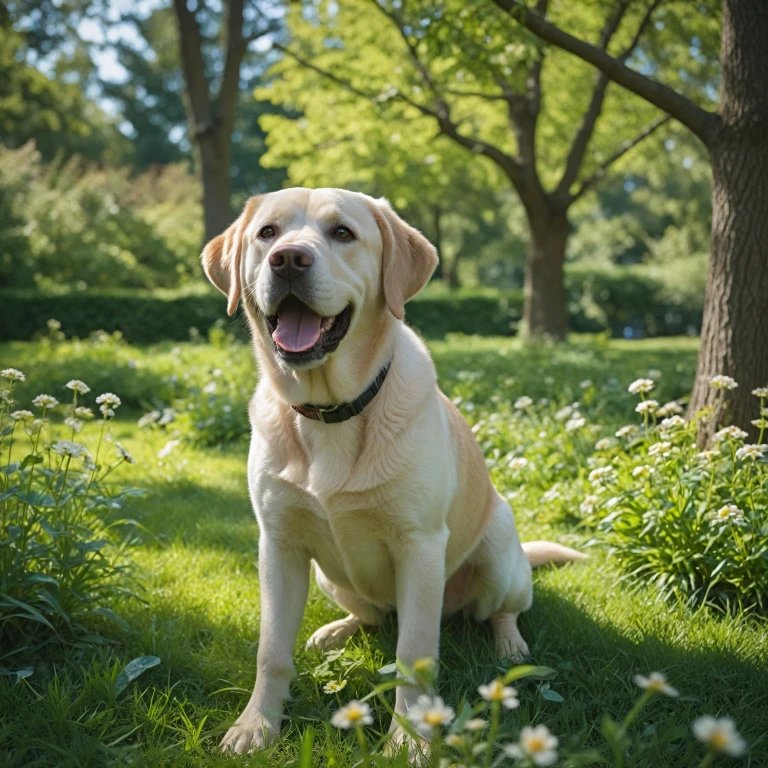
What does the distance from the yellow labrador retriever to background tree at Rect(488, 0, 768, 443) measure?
2189 millimetres

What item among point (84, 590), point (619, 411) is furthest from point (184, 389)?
point (84, 590)

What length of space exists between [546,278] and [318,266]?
35.2 ft

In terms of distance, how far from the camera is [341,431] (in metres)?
2.51

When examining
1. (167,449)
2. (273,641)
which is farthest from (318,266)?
(167,449)

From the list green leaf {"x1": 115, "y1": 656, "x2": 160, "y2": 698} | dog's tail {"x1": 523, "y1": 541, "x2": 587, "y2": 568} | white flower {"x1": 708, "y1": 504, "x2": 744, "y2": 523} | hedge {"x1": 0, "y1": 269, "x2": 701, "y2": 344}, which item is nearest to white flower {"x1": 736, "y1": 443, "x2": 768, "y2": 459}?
white flower {"x1": 708, "y1": 504, "x2": 744, "y2": 523}

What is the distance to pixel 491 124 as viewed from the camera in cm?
1391

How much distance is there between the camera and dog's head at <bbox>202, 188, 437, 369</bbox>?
2376 mm

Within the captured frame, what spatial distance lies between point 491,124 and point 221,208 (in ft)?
18.7

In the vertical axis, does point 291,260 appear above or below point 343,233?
below

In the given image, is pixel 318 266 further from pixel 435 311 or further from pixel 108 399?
pixel 435 311

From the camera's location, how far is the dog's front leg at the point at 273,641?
7.55 ft

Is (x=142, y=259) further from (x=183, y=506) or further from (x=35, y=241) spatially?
(x=183, y=506)

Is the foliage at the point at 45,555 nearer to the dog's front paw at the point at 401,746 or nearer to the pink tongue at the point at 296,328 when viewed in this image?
the pink tongue at the point at 296,328

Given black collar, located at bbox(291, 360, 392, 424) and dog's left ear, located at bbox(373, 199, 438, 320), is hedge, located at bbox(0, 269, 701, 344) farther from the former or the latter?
black collar, located at bbox(291, 360, 392, 424)
